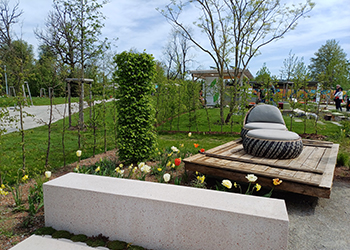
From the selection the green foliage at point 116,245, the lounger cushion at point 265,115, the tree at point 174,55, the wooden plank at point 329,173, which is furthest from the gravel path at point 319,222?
the tree at point 174,55

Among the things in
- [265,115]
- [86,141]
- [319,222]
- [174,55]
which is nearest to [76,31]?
[86,141]

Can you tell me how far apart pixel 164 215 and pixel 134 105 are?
2.68 meters

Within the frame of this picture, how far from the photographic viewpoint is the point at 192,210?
1.87 meters

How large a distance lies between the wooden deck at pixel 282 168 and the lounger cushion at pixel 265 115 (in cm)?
130

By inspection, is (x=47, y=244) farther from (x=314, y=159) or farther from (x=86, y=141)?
(x=86, y=141)

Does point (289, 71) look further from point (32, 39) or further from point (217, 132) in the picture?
point (32, 39)

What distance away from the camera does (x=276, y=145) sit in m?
3.81

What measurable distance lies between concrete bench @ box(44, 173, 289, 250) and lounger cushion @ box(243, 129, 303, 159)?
2011 millimetres

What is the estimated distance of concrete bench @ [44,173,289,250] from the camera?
5.78ft

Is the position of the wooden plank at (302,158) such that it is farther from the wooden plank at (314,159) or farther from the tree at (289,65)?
the tree at (289,65)

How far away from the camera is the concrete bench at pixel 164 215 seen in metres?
1.76

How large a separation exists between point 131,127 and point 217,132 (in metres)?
4.85

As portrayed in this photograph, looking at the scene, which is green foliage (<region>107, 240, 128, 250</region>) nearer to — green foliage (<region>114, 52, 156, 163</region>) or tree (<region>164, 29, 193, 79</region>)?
green foliage (<region>114, 52, 156, 163</region>)

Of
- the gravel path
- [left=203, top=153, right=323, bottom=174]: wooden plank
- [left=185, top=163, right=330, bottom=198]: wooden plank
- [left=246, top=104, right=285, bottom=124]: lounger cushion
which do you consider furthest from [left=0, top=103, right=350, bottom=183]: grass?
the gravel path
